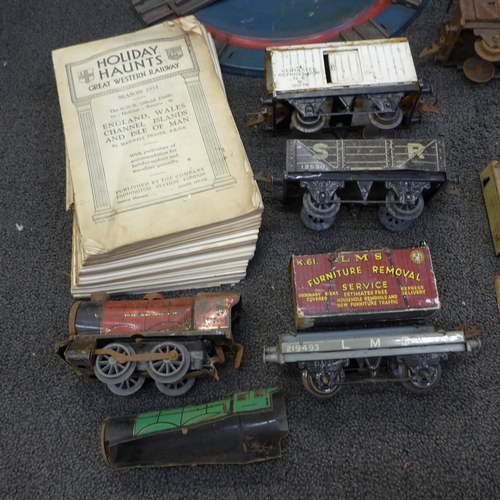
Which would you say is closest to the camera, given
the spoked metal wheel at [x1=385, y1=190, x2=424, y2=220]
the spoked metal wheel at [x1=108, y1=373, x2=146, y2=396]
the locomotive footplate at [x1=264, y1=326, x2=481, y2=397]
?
the locomotive footplate at [x1=264, y1=326, x2=481, y2=397]

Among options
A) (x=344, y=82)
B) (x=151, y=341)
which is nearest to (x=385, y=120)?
(x=344, y=82)

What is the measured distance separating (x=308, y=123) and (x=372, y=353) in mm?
743

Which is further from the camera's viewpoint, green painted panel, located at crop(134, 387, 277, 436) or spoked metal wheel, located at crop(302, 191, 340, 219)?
spoked metal wheel, located at crop(302, 191, 340, 219)

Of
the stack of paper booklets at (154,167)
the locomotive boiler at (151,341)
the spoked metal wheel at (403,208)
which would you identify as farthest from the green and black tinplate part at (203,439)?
the spoked metal wheel at (403,208)

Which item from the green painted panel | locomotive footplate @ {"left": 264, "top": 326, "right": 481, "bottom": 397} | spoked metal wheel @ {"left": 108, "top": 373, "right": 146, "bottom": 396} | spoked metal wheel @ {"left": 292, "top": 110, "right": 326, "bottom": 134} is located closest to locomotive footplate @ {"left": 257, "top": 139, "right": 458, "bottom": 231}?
spoked metal wheel @ {"left": 292, "top": 110, "right": 326, "bottom": 134}

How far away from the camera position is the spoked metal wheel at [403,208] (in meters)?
1.51

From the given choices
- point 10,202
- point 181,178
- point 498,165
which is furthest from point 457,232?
point 10,202

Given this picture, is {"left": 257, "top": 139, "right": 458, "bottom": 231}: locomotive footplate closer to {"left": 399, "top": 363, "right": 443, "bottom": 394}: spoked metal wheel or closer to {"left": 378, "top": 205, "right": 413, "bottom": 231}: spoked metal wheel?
{"left": 378, "top": 205, "right": 413, "bottom": 231}: spoked metal wheel

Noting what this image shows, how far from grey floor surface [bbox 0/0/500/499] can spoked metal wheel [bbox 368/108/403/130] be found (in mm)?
130

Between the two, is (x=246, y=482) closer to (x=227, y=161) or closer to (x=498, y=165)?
(x=227, y=161)

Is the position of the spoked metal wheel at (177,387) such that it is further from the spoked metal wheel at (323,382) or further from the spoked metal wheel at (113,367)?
the spoked metal wheel at (323,382)

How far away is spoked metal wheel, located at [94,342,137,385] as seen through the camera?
1317 millimetres

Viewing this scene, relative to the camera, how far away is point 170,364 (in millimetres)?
1323

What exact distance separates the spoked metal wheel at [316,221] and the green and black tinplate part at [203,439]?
1.82ft
